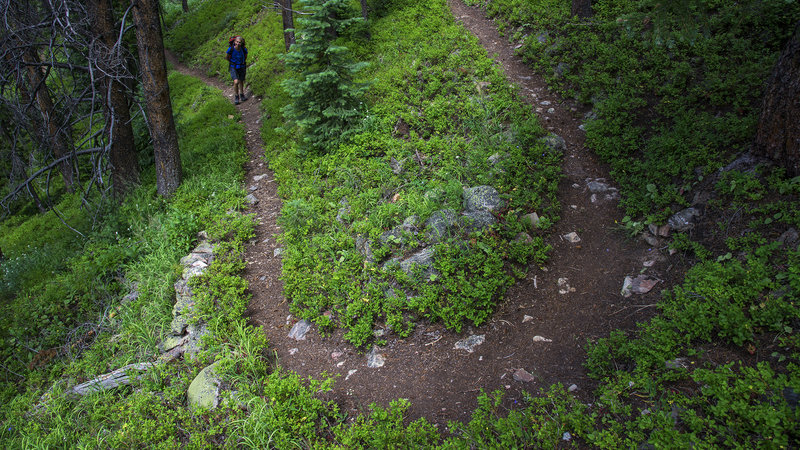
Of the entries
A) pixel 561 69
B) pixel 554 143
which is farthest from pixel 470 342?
pixel 561 69

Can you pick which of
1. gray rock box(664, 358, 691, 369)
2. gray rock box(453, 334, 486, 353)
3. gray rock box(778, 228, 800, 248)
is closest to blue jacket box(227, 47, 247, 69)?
gray rock box(453, 334, 486, 353)

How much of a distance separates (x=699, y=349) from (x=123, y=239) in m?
9.72

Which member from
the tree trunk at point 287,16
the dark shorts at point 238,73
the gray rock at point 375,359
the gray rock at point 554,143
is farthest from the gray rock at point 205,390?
the dark shorts at point 238,73

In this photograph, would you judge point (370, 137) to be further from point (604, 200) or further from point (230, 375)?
point (230, 375)

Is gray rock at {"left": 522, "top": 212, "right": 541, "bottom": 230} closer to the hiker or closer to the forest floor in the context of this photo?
the forest floor

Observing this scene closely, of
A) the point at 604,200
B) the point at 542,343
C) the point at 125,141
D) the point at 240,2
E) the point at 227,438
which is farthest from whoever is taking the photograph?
the point at 240,2

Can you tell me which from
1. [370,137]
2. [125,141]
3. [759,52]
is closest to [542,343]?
[370,137]

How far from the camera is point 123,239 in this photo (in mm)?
8359

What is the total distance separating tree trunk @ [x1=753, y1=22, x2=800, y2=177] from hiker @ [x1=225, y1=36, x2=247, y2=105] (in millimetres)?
13204

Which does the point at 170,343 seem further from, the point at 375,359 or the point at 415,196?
the point at 415,196

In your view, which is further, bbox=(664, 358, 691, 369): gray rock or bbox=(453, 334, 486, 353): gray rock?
bbox=(453, 334, 486, 353): gray rock

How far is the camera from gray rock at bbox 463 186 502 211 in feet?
20.8

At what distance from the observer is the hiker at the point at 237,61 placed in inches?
510

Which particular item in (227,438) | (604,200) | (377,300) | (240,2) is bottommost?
(227,438)
